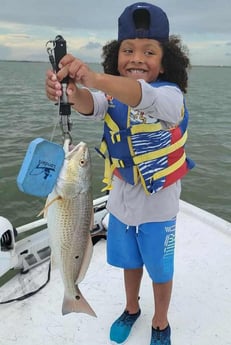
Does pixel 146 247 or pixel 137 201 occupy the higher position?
pixel 137 201

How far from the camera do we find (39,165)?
195 cm

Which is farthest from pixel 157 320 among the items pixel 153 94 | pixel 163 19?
pixel 163 19

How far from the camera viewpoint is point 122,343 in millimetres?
2824

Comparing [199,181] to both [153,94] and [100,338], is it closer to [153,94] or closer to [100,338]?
[100,338]

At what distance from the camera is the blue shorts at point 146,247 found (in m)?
2.58

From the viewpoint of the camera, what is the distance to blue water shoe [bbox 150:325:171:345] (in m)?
2.76

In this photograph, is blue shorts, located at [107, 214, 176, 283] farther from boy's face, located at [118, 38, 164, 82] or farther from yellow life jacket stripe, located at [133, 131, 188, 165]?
boy's face, located at [118, 38, 164, 82]

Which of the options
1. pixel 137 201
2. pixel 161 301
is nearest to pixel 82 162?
pixel 137 201

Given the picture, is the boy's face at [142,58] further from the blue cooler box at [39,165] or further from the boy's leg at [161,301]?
the boy's leg at [161,301]

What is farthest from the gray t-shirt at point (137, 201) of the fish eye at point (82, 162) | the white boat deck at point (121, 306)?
the white boat deck at point (121, 306)

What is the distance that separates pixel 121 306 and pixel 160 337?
1.65 ft

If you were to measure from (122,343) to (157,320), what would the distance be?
29 cm

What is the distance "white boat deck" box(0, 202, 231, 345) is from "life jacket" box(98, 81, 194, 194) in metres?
1.16

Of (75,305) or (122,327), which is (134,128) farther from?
(122,327)
